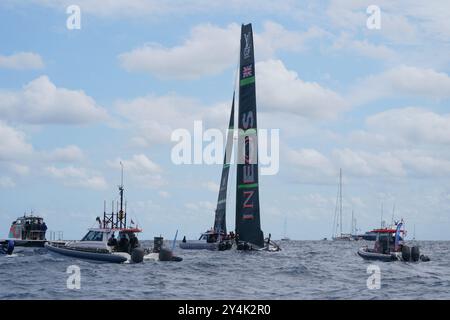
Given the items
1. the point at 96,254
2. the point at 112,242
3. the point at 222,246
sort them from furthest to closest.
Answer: the point at 222,246, the point at 112,242, the point at 96,254

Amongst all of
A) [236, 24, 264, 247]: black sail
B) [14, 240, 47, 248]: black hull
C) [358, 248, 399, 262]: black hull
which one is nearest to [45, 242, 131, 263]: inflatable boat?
[358, 248, 399, 262]: black hull

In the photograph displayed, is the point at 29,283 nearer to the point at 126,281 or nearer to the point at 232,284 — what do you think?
the point at 126,281

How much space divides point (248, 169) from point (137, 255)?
24650mm

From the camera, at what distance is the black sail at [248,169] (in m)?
64.8

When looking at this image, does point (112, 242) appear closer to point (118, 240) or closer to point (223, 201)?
point (118, 240)

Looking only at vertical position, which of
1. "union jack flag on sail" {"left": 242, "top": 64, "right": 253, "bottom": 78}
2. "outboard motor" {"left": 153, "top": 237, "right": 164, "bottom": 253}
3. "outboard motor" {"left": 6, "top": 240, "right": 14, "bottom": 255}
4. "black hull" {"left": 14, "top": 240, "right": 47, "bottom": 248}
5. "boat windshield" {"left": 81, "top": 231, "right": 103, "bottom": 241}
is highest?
"union jack flag on sail" {"left": 242, "top": 64, "right": 253, "bottom": 78}

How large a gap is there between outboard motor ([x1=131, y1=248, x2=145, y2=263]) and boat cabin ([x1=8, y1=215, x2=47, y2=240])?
126 ft

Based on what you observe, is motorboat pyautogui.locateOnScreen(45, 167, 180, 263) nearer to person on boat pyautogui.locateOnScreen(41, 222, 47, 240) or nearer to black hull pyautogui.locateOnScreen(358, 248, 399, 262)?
black hull pyautogui.locateOnScreen(358, 248, 399, 262)

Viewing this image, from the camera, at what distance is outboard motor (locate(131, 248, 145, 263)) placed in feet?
140

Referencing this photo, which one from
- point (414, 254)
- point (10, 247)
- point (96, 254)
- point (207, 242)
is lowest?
point (207, 242)

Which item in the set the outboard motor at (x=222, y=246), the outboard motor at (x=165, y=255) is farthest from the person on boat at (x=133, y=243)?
the outboard motor at (x=222, y=246)

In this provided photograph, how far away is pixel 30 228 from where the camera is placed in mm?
78312

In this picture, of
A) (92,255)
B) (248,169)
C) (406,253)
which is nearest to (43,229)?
(248,169)
